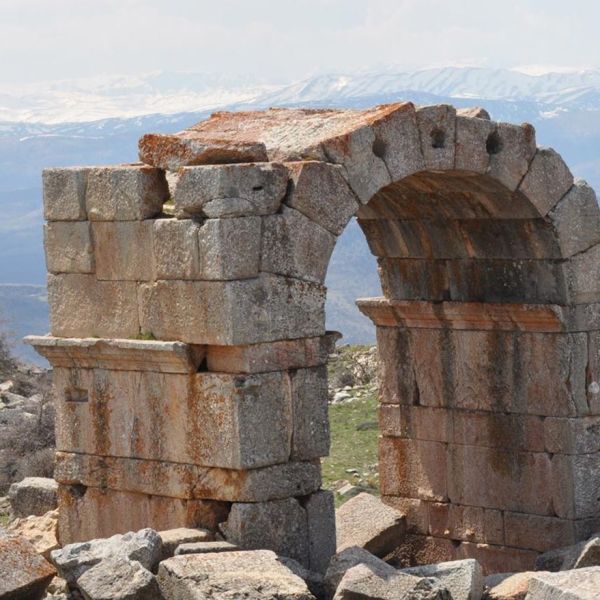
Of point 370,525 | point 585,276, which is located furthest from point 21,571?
point 585,276

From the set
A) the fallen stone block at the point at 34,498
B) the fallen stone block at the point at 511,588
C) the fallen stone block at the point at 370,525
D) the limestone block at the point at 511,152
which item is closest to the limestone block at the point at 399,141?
the limestone block at the point at 511,152

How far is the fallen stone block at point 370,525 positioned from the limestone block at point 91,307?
291 cm

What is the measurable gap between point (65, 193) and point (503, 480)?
176 inches

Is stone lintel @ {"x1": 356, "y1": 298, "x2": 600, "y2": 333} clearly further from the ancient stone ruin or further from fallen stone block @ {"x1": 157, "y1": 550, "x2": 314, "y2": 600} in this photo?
fallen stone block @ {"x1": 157, "y1": 550, "x2": 314, "y2": 600}

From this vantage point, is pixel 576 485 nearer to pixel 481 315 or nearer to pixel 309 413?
pixel 481 315

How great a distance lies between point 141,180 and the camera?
12.0m

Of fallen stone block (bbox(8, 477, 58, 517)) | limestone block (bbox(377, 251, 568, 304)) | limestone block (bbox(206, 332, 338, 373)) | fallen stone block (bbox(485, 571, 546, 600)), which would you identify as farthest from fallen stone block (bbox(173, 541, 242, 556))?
limestone block (bbox(377, 251, 568, 304))

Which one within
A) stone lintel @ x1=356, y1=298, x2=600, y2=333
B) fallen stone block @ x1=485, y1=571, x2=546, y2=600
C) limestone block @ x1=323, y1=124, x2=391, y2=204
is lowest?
fallen stone block @ x1=485, y1=571, x2=546, y2=600

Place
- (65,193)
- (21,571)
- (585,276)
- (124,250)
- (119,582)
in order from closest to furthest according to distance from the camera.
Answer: (119,582) → (21,571) → (124,250) → (65,193) → (585,276)

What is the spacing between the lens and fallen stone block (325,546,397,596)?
10984 mm

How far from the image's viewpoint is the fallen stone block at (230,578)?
10.2 metres

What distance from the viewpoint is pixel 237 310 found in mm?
11312

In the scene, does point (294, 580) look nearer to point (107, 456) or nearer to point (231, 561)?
point (231, 561)

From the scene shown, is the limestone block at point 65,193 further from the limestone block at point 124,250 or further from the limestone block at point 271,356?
the limestone block at point 271,356
